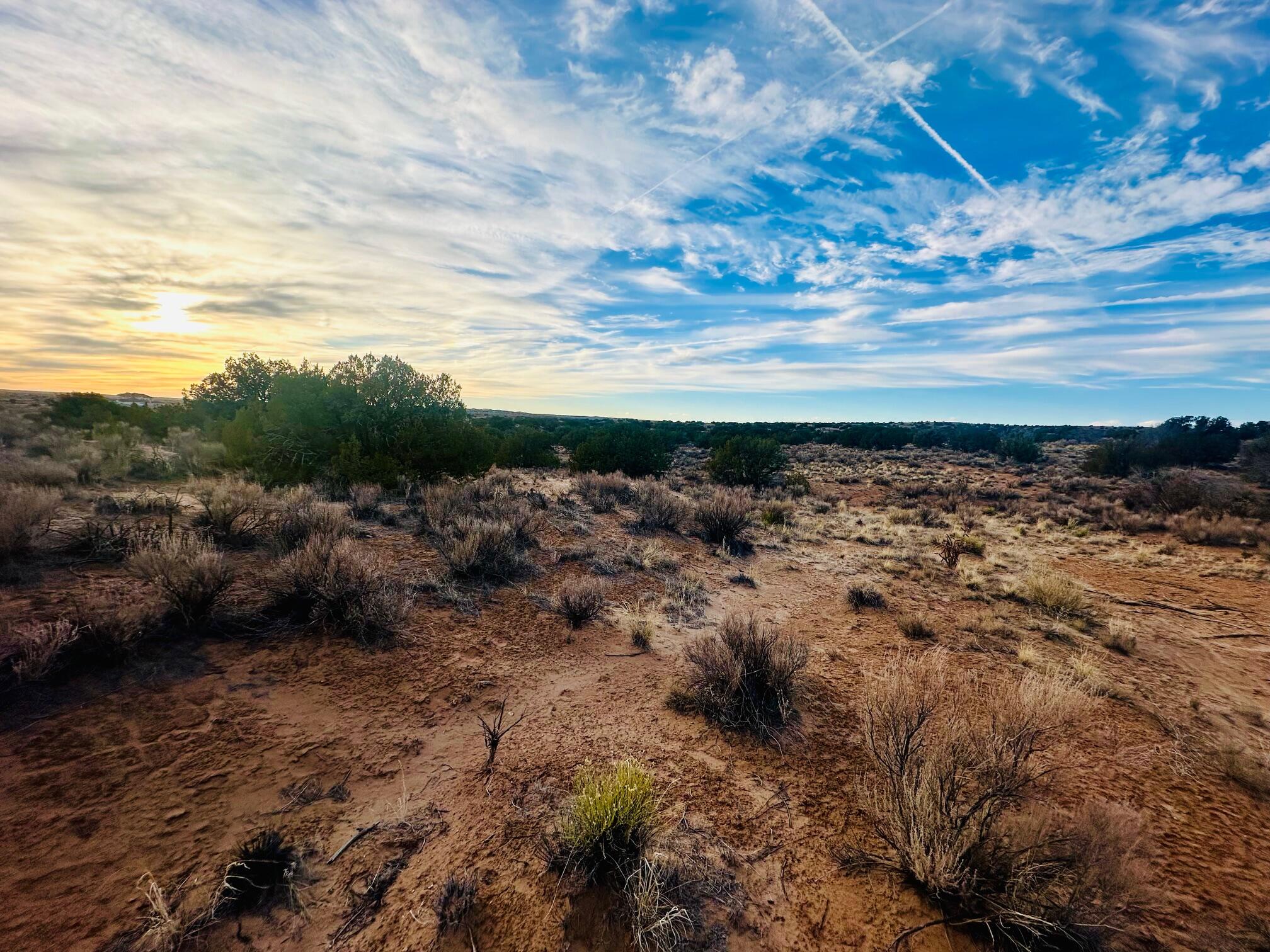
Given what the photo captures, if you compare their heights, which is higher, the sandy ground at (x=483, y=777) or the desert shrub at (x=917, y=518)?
the desert shrub at (x=917, y=518)

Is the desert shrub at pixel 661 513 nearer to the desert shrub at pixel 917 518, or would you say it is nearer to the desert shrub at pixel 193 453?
the desert shrub at pixel 917 518

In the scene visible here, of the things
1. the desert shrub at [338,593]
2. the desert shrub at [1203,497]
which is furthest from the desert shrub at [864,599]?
the desert shrub at [1203,497]

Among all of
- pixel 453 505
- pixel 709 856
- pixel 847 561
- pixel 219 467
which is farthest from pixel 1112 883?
pixel 219 467

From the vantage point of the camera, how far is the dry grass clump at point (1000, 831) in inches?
110

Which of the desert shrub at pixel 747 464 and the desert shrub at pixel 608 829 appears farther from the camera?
the desert shrub at pixel 747 464

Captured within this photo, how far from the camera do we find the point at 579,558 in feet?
32.3

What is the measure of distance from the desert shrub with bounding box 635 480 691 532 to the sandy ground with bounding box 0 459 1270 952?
5711 mm

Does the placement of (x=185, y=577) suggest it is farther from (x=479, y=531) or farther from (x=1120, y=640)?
(x=1120, y=640)

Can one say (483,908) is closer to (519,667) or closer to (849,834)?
(849,834)

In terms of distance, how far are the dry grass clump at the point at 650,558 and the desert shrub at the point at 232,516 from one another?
6.47 m

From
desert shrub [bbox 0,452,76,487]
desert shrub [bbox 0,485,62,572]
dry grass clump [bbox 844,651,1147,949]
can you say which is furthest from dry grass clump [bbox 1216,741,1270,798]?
desert shrub [bbox 0,452,76,487]

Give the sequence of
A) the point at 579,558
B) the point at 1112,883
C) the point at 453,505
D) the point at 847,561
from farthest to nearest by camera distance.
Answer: the point at 847,561 → the point at 453,505 → the point at 579,558 → the point at 1112,883

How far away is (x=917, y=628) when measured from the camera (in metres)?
7.55

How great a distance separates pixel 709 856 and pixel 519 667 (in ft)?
10.6
